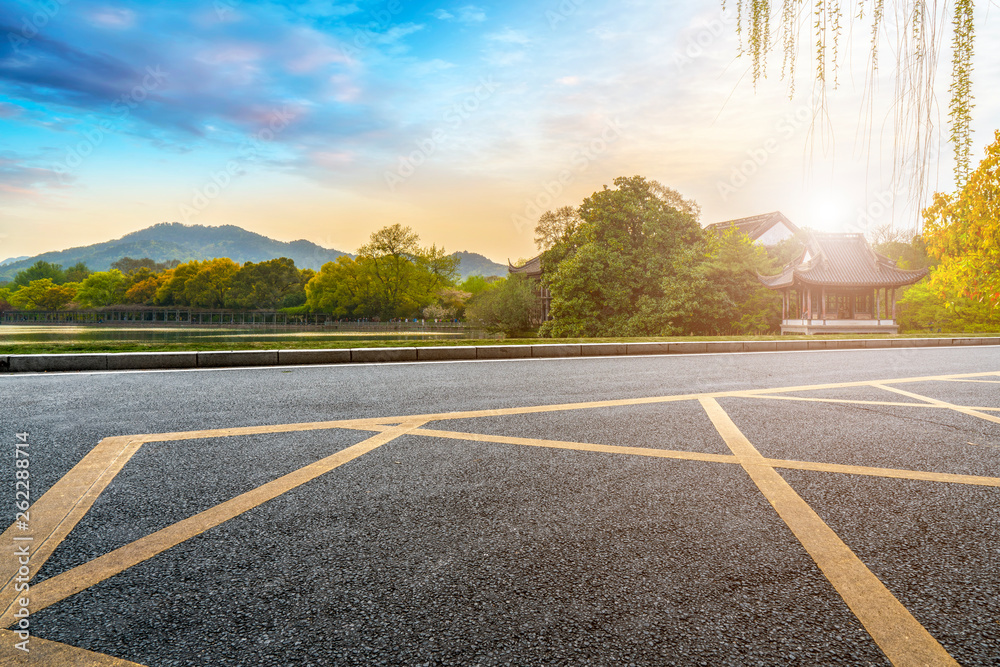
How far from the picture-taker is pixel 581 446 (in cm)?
445

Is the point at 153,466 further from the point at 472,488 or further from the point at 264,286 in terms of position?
the point at 264,286

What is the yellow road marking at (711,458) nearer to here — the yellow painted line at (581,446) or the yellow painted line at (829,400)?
the yellow painted line at (581,446)

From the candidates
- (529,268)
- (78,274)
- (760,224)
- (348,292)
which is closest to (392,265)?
(348,292)

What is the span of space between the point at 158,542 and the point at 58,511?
86cm

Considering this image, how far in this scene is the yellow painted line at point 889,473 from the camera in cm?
361

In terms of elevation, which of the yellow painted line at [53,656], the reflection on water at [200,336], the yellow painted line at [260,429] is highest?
the yellow painted line at [260,429]

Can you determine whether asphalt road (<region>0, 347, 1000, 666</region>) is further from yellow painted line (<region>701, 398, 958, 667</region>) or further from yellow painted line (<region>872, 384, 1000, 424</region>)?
yellow painted line (<region>872, 384, 1000, 424</region>)

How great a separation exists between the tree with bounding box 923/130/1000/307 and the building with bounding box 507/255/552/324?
26156 mm

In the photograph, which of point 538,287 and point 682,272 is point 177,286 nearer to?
point 538,287

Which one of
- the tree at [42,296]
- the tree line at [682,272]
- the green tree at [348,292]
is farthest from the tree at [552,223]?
the tree at [42,296]

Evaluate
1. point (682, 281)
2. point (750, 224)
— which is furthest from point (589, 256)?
point (750, 224)

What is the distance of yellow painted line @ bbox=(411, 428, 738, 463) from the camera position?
4117mm

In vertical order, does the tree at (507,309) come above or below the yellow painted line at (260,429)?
above

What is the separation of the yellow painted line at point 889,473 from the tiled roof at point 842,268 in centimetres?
2759
